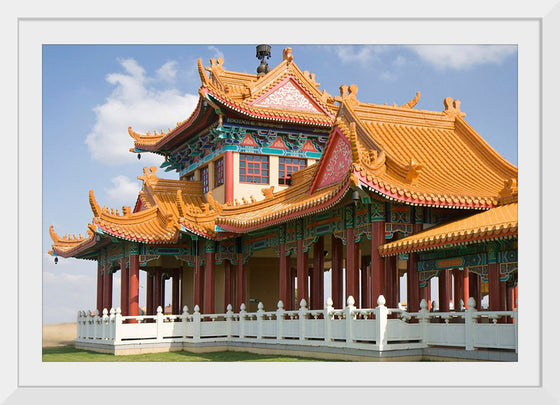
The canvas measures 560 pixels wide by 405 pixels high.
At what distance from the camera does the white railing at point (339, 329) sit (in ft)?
52.8

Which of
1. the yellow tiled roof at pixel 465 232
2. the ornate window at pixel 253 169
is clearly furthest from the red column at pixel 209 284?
the yellow tiled roof at pixel 465 232

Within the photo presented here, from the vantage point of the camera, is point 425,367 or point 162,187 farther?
point 162,187

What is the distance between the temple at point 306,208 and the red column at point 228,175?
39mm

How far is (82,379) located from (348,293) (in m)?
7.12

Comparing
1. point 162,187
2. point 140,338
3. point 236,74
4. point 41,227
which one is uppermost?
point 236,74

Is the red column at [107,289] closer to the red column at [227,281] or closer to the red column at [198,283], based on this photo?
the red column at [198,283]

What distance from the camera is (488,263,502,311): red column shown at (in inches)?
652

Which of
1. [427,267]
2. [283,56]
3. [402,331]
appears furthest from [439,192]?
[283,56]

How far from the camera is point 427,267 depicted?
18359mm

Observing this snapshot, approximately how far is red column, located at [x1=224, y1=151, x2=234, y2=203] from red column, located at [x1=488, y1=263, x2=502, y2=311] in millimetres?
12699

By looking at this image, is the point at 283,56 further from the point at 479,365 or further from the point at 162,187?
the point at 479,365
